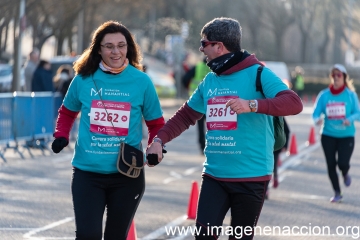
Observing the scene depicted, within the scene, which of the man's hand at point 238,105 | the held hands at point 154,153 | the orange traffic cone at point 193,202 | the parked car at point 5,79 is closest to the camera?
the man's hand at point 238,105

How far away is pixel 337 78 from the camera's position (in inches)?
460

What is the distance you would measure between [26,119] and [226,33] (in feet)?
40.2

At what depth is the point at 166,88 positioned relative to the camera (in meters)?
49.0

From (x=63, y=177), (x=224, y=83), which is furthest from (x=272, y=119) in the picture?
(x=63, y=177)

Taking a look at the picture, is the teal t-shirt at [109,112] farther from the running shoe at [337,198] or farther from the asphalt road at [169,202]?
the running shoe at [337,198]

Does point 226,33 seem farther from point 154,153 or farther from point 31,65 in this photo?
point 31,65

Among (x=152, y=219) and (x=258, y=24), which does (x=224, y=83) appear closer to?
(x=152, y=219)

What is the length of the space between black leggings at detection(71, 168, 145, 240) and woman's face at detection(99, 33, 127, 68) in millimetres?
741

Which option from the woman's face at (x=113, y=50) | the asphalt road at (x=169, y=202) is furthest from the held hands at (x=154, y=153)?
the asphalt road at (x=169, y=202)

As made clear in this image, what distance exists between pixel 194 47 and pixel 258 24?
10741 millimetres

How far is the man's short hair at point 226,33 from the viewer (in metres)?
5.72

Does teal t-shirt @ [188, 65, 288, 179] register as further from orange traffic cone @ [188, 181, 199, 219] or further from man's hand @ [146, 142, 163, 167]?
orange traffic cone @ [188, 181, 199, 219]

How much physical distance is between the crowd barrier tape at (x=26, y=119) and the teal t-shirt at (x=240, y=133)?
1107 cm

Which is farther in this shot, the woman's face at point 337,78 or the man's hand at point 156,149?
the woman's face at point 337,78
